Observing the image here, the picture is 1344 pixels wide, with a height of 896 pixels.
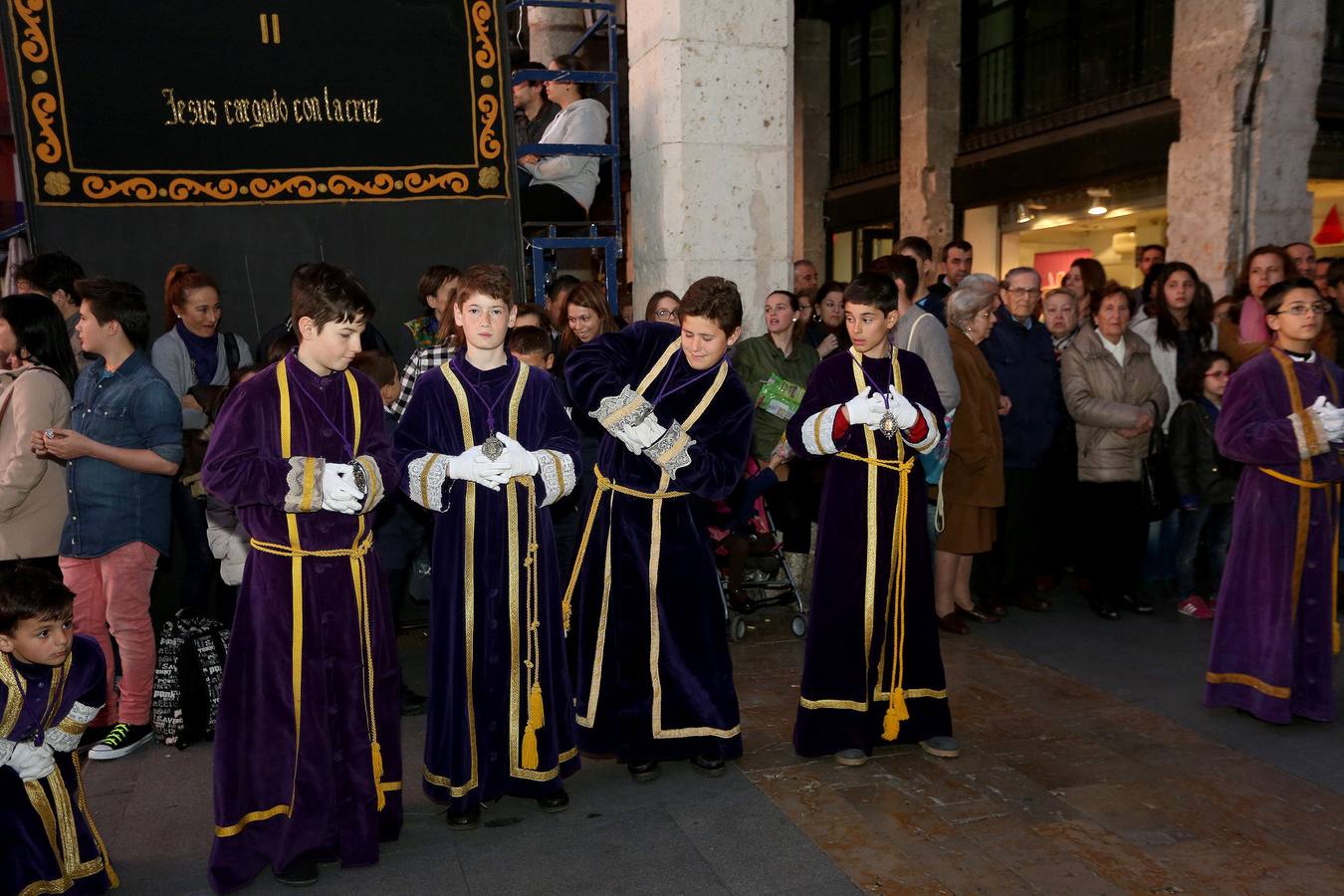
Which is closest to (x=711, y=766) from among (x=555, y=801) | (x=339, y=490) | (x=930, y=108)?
(x=555, y=801)

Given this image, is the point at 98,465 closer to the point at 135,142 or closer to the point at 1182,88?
the point at 135,142

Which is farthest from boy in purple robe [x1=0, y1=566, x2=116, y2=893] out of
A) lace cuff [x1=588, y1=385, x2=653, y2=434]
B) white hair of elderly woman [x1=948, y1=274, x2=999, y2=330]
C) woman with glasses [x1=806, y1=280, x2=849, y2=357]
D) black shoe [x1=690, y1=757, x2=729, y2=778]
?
woman with glasses [x1=806, y1=280, x2=849, y2=357]

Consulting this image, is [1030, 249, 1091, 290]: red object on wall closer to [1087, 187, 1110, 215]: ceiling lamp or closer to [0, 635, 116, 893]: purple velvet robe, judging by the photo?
[1087, 187, 1110, 215]: ceiling lamp

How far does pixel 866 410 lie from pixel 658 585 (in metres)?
1.04

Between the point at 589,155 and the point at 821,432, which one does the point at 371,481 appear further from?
the point at 589,155

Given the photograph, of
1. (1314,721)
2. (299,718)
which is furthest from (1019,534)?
(299,718)

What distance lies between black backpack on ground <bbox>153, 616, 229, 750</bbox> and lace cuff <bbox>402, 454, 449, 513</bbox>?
5.61 feet

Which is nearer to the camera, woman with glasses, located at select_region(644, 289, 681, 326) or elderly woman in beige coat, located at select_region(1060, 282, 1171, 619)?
woman with glasses, located at select_region(644, 289, 681, 326)

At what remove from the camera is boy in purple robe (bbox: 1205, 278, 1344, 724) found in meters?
4.67

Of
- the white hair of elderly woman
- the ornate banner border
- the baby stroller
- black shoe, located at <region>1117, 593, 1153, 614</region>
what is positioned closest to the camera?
the baby stroller

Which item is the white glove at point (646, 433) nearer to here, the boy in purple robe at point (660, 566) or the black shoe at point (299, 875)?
the boy in purple robe at point (660, 566)

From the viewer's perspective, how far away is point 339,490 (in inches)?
131

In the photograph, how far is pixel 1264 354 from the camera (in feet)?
15.7

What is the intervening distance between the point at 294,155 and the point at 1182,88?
27.2 feet
